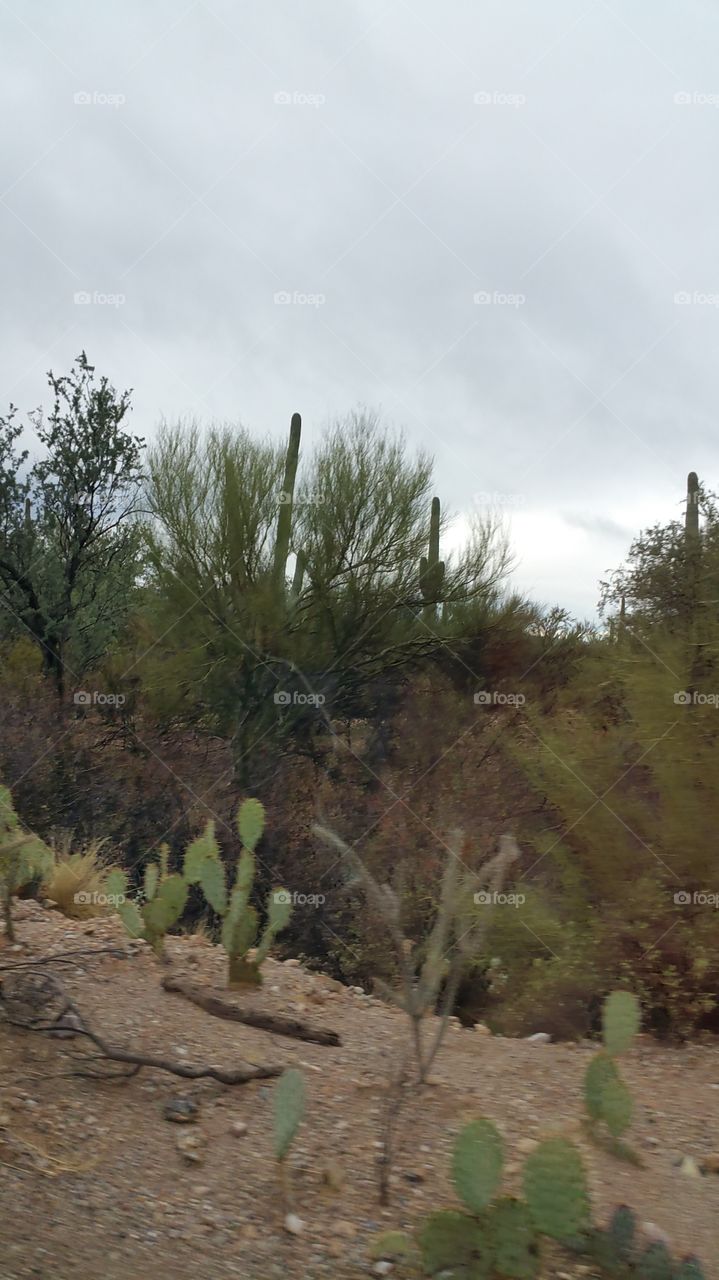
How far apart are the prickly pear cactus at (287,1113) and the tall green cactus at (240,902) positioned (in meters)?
1.67

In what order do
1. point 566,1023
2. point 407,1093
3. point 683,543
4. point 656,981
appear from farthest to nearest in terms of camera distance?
point 683,543 → point 566,1023 → point 656,981 → point 407,1093

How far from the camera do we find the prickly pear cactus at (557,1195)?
9.54 feet

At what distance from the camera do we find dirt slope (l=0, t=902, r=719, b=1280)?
9.80 ft

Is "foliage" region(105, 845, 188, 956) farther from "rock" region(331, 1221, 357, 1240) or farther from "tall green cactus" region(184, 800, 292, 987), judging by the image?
"rock" region(331, 1221, 357, 1240)

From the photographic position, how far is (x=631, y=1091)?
4.14m

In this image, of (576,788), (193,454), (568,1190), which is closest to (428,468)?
(193,454)

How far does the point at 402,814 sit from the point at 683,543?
5.93m

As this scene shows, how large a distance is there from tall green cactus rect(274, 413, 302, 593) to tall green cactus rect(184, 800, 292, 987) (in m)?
10.2

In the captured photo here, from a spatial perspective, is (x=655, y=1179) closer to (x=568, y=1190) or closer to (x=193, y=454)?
(x=568, y=1190)

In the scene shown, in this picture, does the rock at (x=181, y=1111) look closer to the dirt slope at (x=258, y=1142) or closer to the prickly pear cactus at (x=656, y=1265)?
the dirt slope at (x=258, y=1142)

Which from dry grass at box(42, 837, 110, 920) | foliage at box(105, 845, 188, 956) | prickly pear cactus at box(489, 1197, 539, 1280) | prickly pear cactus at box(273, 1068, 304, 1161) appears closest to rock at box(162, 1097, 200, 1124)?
prickly pear cactus at box(273, 1068, 304, 1161)

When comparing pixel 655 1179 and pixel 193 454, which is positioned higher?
pixel 193 454

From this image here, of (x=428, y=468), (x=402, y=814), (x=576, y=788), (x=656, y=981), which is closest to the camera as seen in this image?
(x=656, y=981)

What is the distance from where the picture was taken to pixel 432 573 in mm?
16484
